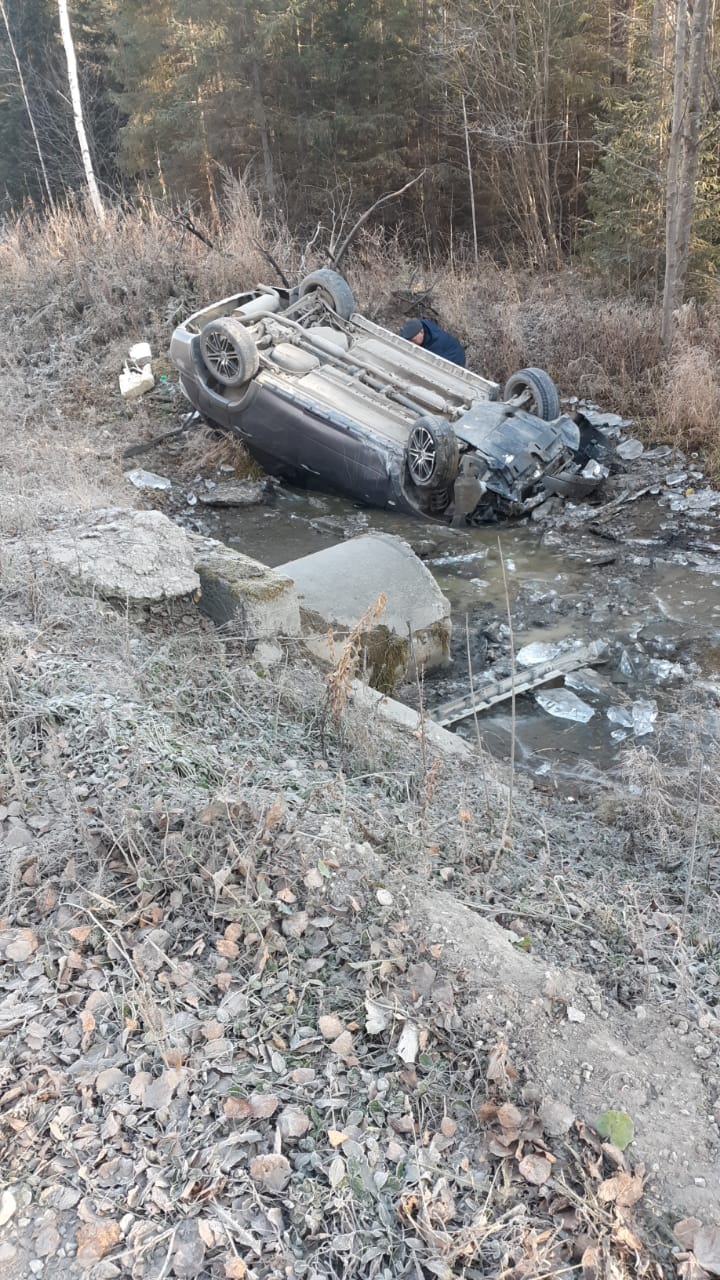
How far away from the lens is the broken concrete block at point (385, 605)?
480 centimetres

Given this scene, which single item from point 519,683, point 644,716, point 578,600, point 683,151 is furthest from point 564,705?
point 683,151

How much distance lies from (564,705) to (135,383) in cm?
726

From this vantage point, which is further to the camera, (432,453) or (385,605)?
(432,453)

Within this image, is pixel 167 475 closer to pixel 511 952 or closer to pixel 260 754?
pixel 260 754

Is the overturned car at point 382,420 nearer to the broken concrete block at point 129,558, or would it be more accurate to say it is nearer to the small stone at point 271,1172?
the broken concrete block at point 129,558

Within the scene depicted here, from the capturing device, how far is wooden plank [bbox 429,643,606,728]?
4.67 m

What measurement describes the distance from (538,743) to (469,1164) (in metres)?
2.88

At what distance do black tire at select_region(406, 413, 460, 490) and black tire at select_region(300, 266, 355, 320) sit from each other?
2.47 metres

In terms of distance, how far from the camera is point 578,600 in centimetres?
629

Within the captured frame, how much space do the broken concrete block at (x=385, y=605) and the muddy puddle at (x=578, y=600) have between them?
0.18 m

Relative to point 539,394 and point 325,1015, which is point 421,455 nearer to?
point 539,394

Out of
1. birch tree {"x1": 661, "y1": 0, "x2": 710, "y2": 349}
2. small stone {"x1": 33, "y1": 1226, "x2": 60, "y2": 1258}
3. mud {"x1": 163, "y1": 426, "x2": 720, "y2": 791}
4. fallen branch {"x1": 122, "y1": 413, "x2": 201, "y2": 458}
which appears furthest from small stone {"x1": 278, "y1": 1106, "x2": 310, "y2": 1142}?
birch tree {"x1": 661, "y1": 0, "x2": 710, "y2": 349}

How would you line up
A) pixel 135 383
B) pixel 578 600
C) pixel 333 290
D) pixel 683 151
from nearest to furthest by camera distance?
pixel 578 600, pixel 333 290, pixel 683 151, pixel 135 383

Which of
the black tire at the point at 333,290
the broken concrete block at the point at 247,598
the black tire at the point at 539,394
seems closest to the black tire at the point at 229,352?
the black tire at the point at 333,290
